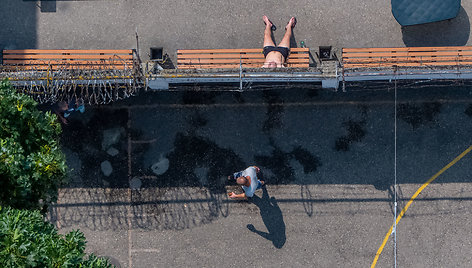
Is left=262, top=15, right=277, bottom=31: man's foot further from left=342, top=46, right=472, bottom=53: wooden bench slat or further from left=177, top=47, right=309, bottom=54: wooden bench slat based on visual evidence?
left=342, top=46, right=472, bottom=53: wooden bench slat

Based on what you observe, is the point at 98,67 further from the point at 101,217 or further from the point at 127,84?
the point at 101,217

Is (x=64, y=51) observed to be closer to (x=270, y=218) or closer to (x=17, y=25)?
(x=17, y=25)

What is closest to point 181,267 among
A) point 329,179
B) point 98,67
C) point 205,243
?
point 205,243

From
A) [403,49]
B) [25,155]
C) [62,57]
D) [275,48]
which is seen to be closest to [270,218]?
[275,48]

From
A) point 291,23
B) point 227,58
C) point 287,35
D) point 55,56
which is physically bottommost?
point 227,58

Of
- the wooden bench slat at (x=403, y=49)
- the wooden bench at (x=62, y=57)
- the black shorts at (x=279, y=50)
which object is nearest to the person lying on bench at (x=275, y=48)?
the black shorts at (x=279, y=50)

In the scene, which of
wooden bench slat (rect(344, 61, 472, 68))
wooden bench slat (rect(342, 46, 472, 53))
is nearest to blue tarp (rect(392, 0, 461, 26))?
wooden bench slat (rect(342, 46, 472, 53))
